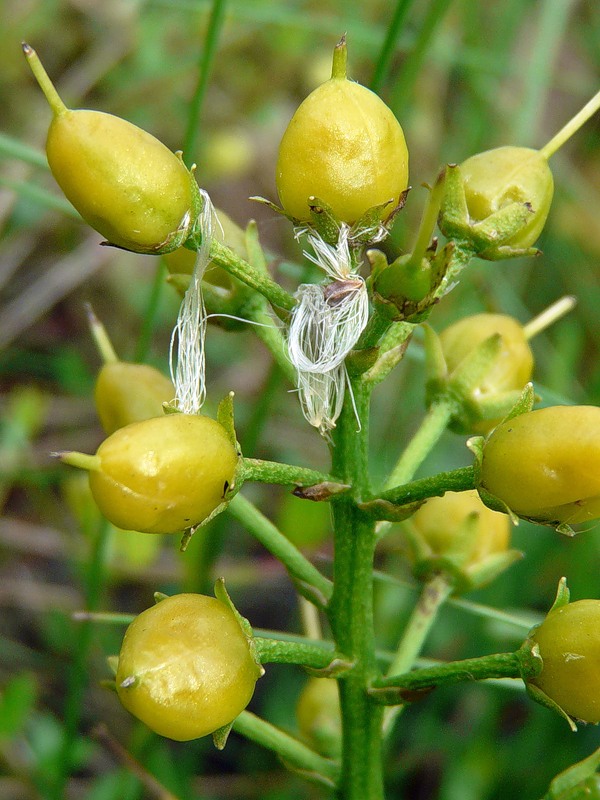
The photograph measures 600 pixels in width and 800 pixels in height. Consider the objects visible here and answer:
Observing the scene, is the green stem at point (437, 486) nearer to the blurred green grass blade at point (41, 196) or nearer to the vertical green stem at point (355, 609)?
the vertical green stem at point (355, 609)

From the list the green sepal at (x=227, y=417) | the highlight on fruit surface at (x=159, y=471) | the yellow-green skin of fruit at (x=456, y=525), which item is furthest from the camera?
the yellow-green skin of fruit at (x=456, y=525)

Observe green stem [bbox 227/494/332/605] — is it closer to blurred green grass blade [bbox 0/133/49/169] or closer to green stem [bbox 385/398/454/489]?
green stem [bbox 385/398/454/489]

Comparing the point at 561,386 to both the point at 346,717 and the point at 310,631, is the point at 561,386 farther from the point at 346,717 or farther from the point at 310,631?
the point at 346,717

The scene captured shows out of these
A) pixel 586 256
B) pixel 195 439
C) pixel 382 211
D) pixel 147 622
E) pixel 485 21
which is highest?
pixel 382 211

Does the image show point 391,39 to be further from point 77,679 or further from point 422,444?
point 77,679

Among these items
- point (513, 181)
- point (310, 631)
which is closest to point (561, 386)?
point (310, 631)

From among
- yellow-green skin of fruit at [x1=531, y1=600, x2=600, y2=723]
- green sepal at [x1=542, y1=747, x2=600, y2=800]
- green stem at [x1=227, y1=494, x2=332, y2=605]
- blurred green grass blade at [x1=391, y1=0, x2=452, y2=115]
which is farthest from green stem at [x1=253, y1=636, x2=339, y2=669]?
blurred green grass blade at [x1=391, y1=0, x2=452, y2=115]

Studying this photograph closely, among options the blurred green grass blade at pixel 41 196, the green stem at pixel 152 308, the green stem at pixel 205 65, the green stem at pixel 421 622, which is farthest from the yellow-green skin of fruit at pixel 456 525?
the blurred green grass blade at pixel 41 196
